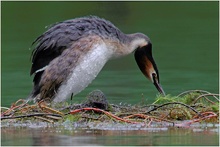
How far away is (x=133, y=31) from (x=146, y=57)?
9.09 metres

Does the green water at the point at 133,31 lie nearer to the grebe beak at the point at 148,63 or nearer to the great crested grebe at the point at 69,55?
the grebe beak at the point at 148,63

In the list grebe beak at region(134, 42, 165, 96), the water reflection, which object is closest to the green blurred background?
grebe beak at region(134, 42, 165, 96)

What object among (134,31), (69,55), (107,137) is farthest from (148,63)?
(134,31)

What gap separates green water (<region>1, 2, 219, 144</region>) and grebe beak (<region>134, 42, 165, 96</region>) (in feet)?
0.81

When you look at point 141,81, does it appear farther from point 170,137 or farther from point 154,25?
point 154,25

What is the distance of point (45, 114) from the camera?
13.9 m

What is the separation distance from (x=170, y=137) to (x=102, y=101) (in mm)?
1980

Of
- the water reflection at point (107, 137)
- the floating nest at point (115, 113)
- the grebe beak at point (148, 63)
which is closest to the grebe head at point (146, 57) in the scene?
the grebe beak at point (148, 63)

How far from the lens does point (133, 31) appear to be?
25734 mm

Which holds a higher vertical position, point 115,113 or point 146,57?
point 146,57

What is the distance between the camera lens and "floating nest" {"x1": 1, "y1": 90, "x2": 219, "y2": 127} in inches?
542

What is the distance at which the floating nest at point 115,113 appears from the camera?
13766 millimetres

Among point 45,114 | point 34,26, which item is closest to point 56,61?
point 45,114

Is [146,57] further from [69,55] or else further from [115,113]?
[115,113]
